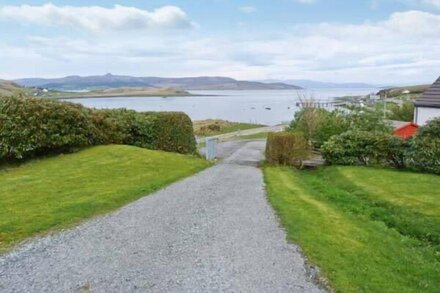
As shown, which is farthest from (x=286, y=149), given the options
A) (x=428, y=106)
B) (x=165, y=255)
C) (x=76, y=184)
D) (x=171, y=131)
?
(x=165, y=255)

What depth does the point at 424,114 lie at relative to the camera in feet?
98.3

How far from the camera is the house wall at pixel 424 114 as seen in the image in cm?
2897

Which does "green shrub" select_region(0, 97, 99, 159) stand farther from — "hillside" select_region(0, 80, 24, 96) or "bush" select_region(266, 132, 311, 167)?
"bush" select_region(266, 132, 311, 167)

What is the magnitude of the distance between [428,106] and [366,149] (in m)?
10.7

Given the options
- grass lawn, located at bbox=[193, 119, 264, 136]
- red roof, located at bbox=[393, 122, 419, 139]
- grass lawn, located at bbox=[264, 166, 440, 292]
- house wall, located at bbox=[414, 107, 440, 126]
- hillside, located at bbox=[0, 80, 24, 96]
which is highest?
hillside, located at bbox=[0, 80, 24, 96]

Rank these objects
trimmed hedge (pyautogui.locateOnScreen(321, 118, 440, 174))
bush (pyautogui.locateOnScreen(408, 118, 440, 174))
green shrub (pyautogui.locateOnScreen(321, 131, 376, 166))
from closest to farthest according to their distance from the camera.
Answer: bush (pyautogui.locateOnScreen(408, 118, 440, 174)) → trimmed hedge (pyautogui.locateOnScreen(321, 118, 440, 174)) → green shrub (pyautogui.locateOnScreen(321, 131, 376, 166))

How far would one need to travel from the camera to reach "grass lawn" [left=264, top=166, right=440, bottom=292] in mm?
6797

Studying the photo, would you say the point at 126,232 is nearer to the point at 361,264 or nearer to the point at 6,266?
the point at 6,266

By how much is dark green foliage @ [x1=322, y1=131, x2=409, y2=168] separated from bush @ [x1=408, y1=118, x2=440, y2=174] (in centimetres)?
60

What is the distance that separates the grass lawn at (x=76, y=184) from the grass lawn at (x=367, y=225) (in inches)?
155

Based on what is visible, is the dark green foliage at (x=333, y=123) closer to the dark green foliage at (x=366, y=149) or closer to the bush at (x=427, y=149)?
the dark green foliage at (x=366, y=149)

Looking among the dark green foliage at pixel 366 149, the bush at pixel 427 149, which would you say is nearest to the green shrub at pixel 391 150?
the dark green foliage at pixel 366 149

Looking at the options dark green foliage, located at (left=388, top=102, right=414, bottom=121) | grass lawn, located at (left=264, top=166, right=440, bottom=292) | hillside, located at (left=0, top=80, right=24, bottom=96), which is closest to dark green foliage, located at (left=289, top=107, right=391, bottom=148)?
grass lawn, located at (left=264, top=166, right=440, bottom=292)

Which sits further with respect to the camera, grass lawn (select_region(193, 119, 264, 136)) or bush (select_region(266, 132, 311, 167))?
grass lawn (select_region(193, 119, 264, 136))
